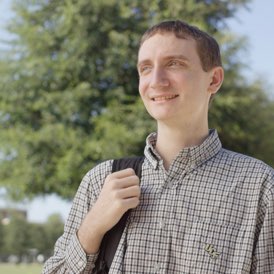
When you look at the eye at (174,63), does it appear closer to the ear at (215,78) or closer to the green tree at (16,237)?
the ear at (215,78)

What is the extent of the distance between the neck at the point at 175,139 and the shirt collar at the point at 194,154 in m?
0.02

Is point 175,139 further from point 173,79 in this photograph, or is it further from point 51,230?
point 51,230

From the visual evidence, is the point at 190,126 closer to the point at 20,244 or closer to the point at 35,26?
the point at 35,26

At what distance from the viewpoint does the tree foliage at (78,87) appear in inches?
590

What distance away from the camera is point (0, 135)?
1591cm

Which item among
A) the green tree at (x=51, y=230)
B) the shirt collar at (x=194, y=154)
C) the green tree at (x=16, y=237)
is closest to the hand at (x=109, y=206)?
the shirt collar at (x=194, y=154)

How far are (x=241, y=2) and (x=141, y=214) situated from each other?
50.3ft

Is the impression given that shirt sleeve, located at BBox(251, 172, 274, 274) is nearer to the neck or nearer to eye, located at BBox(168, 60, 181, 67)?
the neck

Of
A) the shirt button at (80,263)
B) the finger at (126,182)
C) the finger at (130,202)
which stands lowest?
the shirt button at (80,263)

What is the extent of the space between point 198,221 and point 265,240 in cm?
17

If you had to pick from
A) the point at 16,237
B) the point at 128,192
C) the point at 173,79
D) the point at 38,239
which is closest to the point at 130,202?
the point at 128,192

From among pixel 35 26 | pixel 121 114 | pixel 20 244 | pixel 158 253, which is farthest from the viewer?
pixel 20 244

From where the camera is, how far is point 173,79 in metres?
1.77

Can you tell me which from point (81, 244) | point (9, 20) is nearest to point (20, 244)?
point (9, 20)
